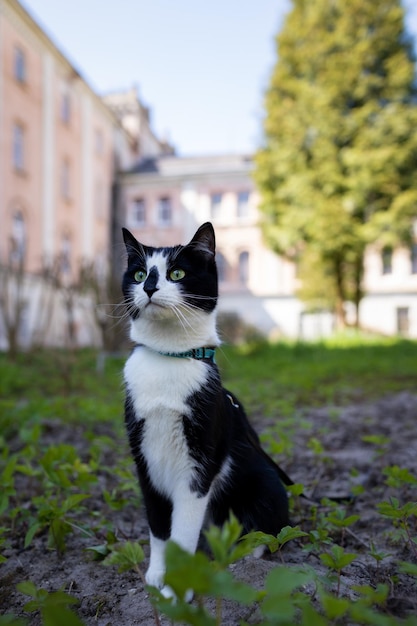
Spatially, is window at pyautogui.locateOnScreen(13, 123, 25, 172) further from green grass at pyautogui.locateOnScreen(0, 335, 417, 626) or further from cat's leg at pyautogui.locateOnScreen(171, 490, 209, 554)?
cat's leg at pyautogui.locateOnScreen(171, 490, 209, 554)

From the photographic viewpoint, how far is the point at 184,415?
1609 mm

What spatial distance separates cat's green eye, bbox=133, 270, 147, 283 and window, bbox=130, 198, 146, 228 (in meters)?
25.9

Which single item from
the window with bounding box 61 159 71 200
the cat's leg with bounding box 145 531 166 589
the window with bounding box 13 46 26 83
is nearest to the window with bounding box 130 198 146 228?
the window with bounding box 61 159 71 200

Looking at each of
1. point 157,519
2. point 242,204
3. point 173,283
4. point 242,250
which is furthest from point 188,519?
point 242,204

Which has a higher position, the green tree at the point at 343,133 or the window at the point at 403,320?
the green tree at the point at 343,133

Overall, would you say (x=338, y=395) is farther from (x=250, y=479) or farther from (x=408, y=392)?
(x=250, y=479)

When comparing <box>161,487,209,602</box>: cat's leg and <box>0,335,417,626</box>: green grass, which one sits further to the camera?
<box>161,487,209,602</box>: cat's leg

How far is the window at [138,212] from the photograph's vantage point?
2709 centimetres

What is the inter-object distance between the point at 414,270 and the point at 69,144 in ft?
58.8

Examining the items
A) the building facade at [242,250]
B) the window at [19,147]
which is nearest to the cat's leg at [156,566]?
the window at [19,147]

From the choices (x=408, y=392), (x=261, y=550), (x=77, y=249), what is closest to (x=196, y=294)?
(x=261, y=550)

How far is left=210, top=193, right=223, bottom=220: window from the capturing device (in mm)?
26578

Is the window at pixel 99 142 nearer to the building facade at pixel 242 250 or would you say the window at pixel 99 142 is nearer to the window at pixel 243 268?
the building facade at pixel 242 250

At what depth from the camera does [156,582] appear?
1.63 meters
